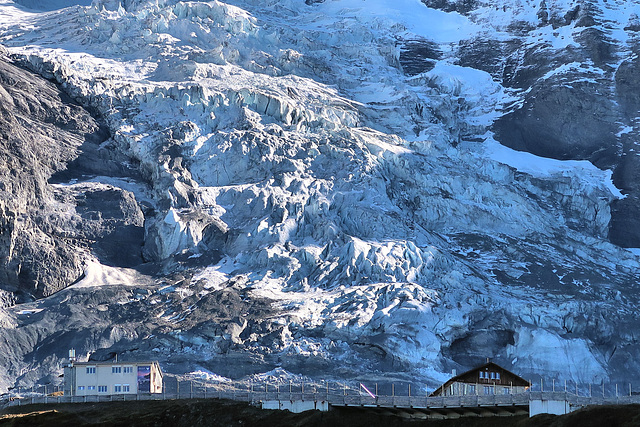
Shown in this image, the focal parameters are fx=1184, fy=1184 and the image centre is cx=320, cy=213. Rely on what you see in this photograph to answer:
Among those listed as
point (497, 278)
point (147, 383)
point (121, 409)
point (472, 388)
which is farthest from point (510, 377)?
point (497, 278)

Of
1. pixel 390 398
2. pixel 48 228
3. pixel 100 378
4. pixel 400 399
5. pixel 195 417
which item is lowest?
pixel 100 378

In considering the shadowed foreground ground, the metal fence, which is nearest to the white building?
the metal fence

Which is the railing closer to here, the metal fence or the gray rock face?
the metal fence

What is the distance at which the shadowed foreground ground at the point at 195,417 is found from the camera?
319ft

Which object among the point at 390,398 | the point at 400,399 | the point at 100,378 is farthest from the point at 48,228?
the point at 400,399

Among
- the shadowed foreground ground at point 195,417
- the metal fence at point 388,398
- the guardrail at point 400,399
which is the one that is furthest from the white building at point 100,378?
the shadowed foreground ground at point 195,417

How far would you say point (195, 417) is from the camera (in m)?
102

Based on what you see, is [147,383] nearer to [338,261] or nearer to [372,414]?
[372,414]

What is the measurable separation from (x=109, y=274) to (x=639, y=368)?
8415cm

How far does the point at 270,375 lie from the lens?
539ft

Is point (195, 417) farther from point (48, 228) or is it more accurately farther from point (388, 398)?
point (48, 228)

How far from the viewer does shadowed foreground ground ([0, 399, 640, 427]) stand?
97188 millimetres

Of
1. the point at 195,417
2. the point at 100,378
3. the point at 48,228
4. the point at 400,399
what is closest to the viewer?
the point at 400,399

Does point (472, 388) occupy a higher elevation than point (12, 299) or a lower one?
higher
